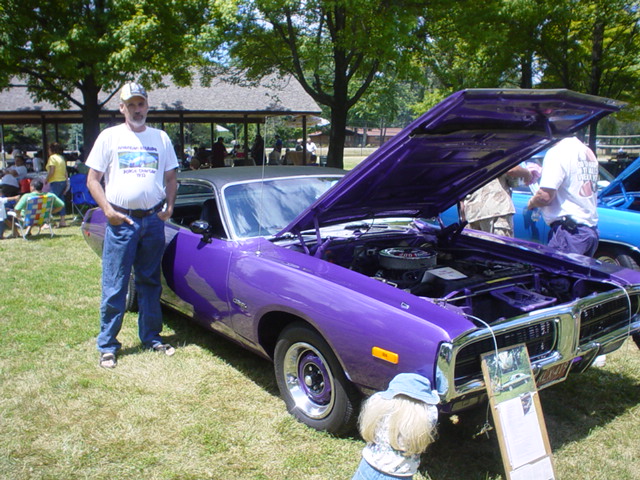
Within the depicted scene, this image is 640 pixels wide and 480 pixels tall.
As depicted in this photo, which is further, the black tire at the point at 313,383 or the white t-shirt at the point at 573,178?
the white t-shirt at the point at 573,178

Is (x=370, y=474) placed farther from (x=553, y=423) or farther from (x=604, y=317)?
(x=604, y=317)

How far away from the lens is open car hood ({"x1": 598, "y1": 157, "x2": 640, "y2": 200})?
6007 mm

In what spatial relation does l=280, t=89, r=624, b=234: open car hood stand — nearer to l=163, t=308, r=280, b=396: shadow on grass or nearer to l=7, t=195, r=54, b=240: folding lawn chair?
l=163, t=308, r=280, b=396: shadow on grass

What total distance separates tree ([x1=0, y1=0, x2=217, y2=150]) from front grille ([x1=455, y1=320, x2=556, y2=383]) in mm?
10918

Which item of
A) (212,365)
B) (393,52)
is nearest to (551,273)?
(212,365)

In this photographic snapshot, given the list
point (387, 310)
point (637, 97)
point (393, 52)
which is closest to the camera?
point (387, 310)

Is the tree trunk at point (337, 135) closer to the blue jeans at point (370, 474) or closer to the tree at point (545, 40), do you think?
the tree at point (545, 40)

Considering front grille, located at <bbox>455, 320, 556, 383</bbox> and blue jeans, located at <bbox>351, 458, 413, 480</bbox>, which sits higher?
front grille, located at <bbox>455, 320, 556, 383</bbox>

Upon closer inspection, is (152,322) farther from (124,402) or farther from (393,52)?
(393,52)

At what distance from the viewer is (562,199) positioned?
4445 millimetres

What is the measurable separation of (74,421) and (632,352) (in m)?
4.15

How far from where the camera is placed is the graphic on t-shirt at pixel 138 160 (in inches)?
153

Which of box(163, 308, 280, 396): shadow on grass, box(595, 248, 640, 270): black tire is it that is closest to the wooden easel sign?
box(163, 308, 280, 396): shadow on grass

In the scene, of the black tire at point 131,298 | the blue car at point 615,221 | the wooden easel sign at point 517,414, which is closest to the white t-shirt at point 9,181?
the black tire at point 131,298
